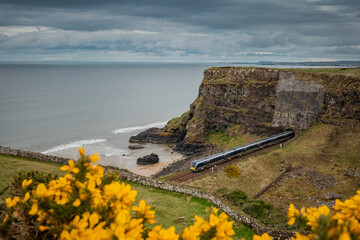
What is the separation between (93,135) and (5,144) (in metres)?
20.3

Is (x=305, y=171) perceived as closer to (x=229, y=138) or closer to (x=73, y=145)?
(x=229, y=138)

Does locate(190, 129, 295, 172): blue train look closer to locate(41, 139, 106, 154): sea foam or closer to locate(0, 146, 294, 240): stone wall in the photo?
locate(0, 146, 294, 240): stone wall

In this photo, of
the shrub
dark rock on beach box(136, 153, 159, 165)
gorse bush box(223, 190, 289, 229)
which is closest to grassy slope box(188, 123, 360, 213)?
the shrub

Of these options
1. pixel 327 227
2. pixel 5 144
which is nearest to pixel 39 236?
pixel 327 227

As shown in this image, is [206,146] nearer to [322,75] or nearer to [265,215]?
[322,75]

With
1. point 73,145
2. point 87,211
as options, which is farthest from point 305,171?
point 73,145

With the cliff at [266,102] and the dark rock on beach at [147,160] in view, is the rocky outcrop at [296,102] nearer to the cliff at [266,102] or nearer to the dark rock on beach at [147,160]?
the cliff at [266,102]

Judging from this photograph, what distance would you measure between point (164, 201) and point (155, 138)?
53405 mm

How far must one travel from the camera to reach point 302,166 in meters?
41.8

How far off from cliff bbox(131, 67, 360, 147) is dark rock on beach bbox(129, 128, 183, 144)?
38 cm

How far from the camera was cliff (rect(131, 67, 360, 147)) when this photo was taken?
51.8 m

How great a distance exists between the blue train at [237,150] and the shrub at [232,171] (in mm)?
2971

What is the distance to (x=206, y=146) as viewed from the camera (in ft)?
218

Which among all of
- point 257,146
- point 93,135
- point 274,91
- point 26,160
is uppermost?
point 274,91
